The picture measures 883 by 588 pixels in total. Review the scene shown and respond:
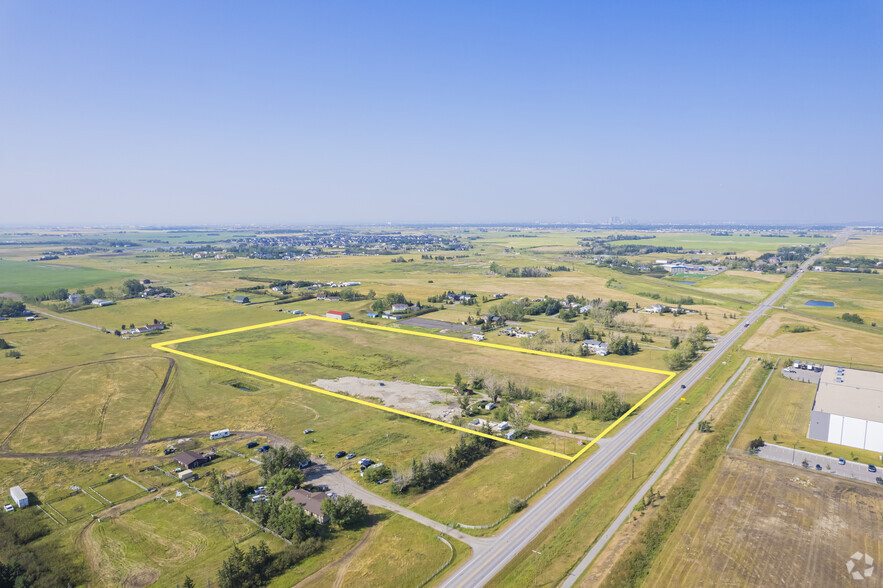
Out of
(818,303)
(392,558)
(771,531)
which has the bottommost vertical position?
(771,531)

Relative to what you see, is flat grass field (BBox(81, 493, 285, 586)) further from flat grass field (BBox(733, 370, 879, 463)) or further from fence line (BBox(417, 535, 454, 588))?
flat grass field (BBox(733, 370, 879, 463))

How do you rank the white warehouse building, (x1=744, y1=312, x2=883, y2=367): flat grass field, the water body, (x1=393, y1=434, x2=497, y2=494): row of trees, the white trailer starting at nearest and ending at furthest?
the white trailer, (x1=393, y1=434, x2=497, y2=494): row of trees, the white warehouse building, (x1=744, y1=312, x2=883, y2=367): flat grass field, the water body

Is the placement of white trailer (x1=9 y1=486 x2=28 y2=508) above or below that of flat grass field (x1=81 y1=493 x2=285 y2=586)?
above

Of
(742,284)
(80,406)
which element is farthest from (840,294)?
(80,406)

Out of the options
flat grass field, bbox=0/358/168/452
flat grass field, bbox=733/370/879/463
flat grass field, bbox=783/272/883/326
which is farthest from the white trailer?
flat grass field, bbox=783/272/883/326

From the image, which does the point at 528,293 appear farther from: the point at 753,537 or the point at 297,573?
the point at 297,573

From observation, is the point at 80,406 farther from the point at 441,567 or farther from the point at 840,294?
the point at 840,294
